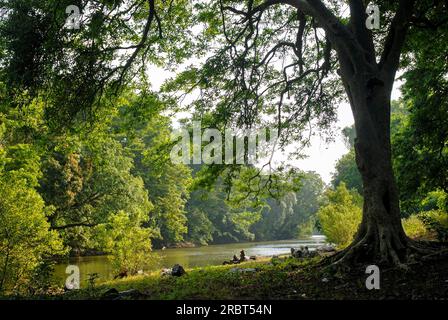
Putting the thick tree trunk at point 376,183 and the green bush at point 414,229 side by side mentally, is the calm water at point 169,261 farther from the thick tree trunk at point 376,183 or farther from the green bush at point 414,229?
the green bush at point 414,229

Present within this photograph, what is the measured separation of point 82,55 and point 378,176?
6765 mm

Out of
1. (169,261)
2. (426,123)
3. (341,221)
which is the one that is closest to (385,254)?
(426,123)

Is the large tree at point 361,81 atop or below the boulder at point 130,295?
atop

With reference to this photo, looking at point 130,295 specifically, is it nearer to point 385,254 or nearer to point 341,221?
point 385,254

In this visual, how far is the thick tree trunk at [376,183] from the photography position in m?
7.68

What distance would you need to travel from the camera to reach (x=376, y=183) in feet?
26.2

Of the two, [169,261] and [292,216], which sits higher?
[292,216]

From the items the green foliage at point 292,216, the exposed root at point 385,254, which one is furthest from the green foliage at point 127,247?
the green foliage at point 292,216

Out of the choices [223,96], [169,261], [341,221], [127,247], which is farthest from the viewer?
[169,261]

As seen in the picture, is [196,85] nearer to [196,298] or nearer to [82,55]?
[82,55]

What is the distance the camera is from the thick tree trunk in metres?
7.68

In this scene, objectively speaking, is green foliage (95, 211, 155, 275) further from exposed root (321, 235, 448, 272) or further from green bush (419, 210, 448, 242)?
green bush (419, 210, 448, 242)

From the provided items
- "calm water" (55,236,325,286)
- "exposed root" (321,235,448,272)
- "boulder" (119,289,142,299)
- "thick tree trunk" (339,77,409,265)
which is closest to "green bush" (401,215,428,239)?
"calm water" (55,236,325,286)
